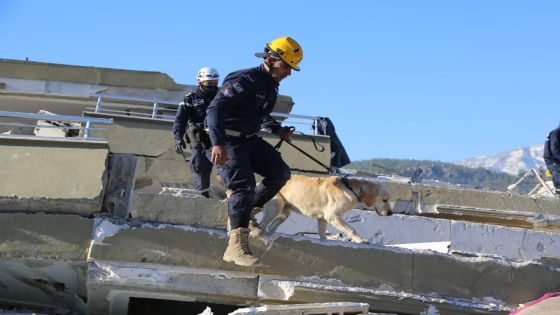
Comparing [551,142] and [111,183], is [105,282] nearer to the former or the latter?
[111,183]

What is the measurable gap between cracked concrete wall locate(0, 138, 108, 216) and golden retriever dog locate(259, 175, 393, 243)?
318 centimetres

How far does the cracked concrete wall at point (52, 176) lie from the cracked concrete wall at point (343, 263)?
0.41 metres

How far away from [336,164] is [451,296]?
9.11 metres

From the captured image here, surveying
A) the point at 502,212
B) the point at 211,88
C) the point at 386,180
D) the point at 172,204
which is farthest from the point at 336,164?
the point at 172,204

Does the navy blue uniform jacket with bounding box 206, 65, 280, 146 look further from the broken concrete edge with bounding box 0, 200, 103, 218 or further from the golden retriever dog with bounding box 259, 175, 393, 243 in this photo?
the golden retriever dog with bounding box 259, 175, 393, 243

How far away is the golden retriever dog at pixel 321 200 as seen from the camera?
384 inches

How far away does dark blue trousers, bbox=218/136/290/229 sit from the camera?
6430 mm

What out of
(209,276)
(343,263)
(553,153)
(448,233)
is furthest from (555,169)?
(209,276)

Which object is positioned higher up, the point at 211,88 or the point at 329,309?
the point at 211,88

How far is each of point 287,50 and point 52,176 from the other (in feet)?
7.77

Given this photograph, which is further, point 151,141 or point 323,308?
point 151,141

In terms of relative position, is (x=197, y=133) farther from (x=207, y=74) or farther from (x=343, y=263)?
(x=343, y=263)

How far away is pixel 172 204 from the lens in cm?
739

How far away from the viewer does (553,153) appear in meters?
11.1
